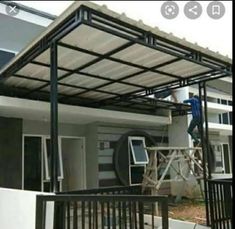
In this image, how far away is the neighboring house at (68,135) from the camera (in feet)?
27.6

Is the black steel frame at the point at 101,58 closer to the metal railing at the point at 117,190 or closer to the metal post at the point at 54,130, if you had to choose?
the metal post at the point at 54,130

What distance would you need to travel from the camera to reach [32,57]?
5.49 meters

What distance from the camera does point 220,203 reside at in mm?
5883

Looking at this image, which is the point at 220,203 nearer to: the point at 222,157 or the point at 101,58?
the point at 101,58

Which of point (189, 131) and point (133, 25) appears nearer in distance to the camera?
point (133, 25)

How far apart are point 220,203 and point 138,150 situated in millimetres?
5352

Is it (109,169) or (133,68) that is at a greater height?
(133,68)

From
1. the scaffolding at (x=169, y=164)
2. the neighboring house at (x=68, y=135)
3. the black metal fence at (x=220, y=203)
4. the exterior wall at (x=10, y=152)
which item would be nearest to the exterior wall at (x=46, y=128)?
the neighboring house at (x=68, y=135)

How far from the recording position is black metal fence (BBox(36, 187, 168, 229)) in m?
3.67

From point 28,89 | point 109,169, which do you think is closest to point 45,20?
point 28,89

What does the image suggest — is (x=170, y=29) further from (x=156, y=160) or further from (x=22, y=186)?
(x=22, y=186)

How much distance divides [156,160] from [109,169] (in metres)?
1.68

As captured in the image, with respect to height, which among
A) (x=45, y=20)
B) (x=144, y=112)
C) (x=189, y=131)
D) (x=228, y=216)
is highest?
(x=45, y=20)

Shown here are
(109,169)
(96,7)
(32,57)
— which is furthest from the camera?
(109,169)
